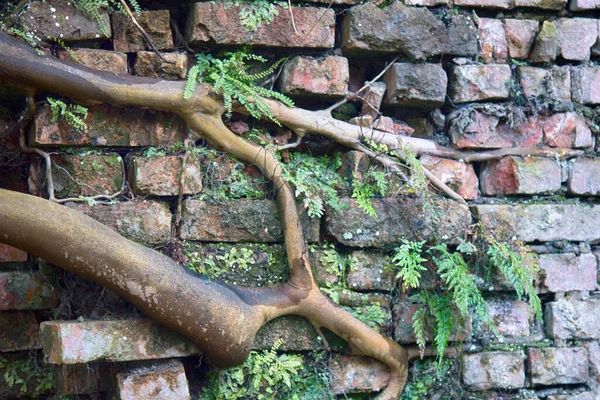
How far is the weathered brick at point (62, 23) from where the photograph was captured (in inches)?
87.0

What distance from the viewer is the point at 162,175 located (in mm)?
2291

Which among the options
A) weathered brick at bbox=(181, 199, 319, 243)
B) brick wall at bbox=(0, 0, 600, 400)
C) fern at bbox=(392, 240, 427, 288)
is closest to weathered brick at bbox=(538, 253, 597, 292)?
brick wall at bbox=(0, 0, 600, 400)

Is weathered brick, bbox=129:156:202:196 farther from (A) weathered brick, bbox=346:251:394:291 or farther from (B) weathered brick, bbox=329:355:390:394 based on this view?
(B) weathered brick, bbox=329:355:390:394

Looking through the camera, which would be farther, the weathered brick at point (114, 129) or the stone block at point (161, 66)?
the stone block at point (161, 66)

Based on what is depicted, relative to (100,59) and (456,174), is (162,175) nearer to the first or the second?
(100,59)

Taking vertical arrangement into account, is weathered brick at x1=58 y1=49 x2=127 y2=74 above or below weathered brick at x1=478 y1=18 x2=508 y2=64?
below

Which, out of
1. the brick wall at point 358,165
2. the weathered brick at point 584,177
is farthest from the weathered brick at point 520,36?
the weathered brick at point 584,177

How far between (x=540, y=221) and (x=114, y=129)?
1.66 m

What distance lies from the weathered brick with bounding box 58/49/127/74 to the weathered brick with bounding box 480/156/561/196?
1461mm

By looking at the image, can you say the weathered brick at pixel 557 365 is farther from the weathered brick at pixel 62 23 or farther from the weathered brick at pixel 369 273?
the weathered brick at pixel 62 23

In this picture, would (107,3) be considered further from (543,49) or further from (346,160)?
(543,49)

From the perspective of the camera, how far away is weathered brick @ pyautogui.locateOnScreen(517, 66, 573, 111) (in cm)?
265

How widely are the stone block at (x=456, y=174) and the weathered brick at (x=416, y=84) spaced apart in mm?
229

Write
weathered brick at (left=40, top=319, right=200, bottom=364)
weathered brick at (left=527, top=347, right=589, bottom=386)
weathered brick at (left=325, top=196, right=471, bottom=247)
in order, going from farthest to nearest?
weathered brick at (left=527, top=347, right=589, bottom=386) → weathered brick at (left=325, top=196, right=471, bottom=247) → weathered brick at (left=40, top=319, right=200, bottom=364)
